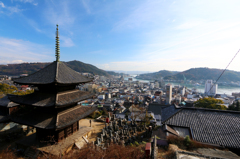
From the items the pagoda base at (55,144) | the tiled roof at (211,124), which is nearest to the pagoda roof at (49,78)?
the pagoda base at (55,144)

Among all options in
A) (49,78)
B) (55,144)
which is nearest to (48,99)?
(49,78)

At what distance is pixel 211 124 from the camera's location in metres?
11.4

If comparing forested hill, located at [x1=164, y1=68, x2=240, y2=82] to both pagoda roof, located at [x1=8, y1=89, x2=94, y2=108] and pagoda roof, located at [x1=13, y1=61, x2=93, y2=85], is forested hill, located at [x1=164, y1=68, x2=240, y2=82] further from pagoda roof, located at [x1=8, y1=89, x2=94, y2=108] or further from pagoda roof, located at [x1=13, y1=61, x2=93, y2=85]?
pagoda roof, located at [x1=13, y1=61, x2=93, y2=85]

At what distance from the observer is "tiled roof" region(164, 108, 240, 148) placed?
1005cm

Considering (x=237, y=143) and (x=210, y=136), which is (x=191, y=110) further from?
(x=237, y=143)

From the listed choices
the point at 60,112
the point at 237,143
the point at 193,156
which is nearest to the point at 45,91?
the point at 60,112

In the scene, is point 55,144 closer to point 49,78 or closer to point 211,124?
point 49,78

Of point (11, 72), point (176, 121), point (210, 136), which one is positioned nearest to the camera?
point (210, 136)

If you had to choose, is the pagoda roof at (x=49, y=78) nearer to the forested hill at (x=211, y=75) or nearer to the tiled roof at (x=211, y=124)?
the tiled roof at (x=211, y=124)

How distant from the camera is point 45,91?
377 inches

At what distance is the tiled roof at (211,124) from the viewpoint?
1005 cm

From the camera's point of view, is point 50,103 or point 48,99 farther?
point 48,99

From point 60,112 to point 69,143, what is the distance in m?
2.77

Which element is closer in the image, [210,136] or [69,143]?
[69,143]
